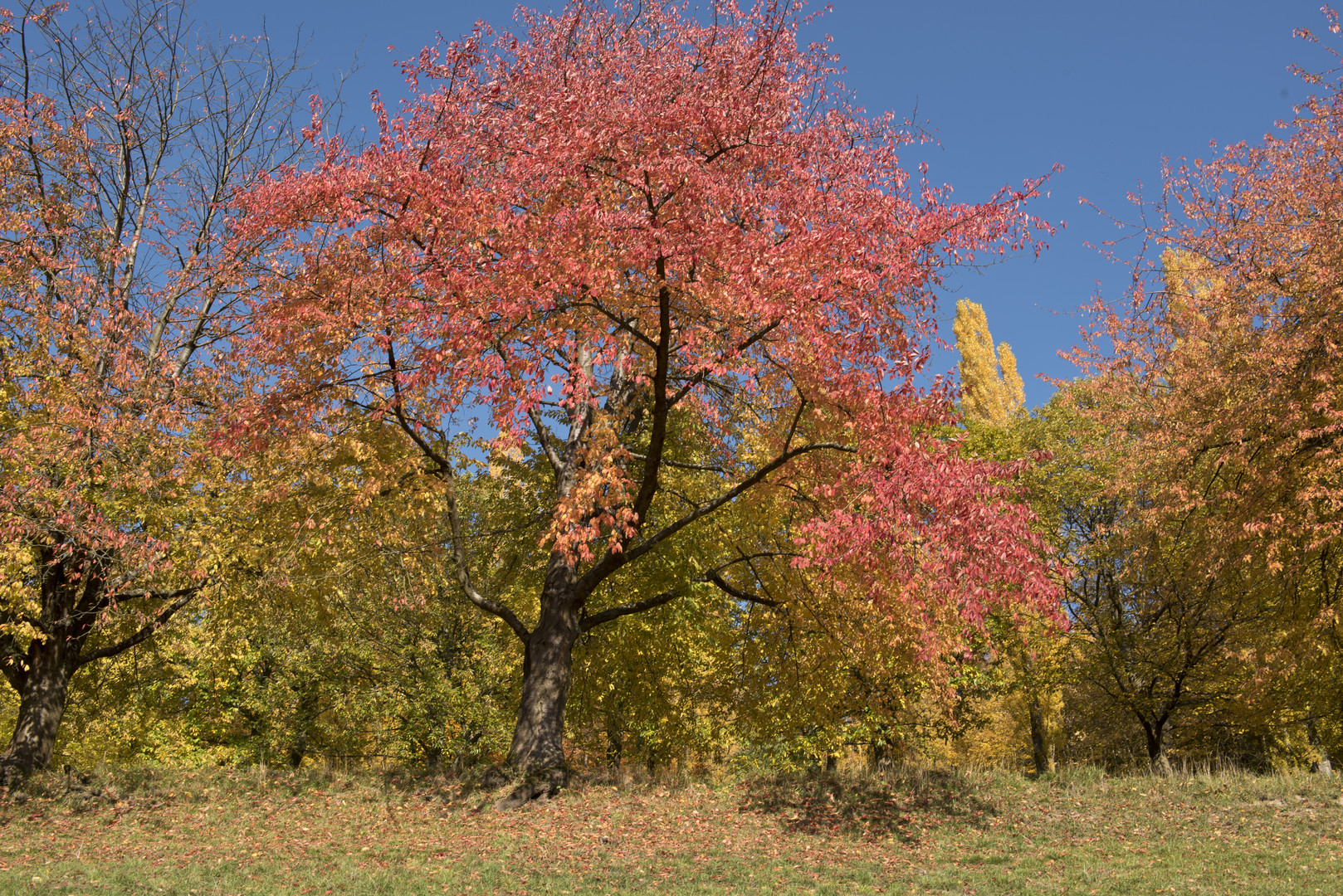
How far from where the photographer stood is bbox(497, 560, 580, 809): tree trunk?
12.5 meters

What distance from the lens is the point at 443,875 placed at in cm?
888

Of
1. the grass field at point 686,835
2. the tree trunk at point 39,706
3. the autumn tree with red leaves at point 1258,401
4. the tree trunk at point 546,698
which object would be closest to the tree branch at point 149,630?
the tree trunk at point 39,706

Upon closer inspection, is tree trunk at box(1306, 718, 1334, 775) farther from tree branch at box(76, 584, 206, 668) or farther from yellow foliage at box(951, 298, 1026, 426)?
tree branch at box(76, 584, 206, 668)

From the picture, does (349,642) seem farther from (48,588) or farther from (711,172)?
(711,172)

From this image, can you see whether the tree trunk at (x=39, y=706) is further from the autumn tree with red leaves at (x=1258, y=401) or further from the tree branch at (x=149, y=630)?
the autumn tree with red leaves at (x=1258, y=401)

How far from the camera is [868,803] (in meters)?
12.4

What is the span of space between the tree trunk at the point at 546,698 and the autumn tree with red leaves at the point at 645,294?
0.13 ft

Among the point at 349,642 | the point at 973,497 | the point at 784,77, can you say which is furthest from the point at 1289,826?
the point at 349,642

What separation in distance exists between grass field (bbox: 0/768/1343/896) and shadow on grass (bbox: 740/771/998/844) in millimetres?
42

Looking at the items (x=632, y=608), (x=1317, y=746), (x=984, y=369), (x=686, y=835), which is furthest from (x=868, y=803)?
(x=984, y=369)

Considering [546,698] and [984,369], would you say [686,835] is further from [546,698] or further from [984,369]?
[984,369]

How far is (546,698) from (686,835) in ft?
10.6

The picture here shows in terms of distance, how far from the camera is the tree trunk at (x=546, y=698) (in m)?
12.5

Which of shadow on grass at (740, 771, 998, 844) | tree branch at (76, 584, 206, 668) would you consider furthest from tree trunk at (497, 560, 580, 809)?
tree branch at (76, 584, 206, 668)
